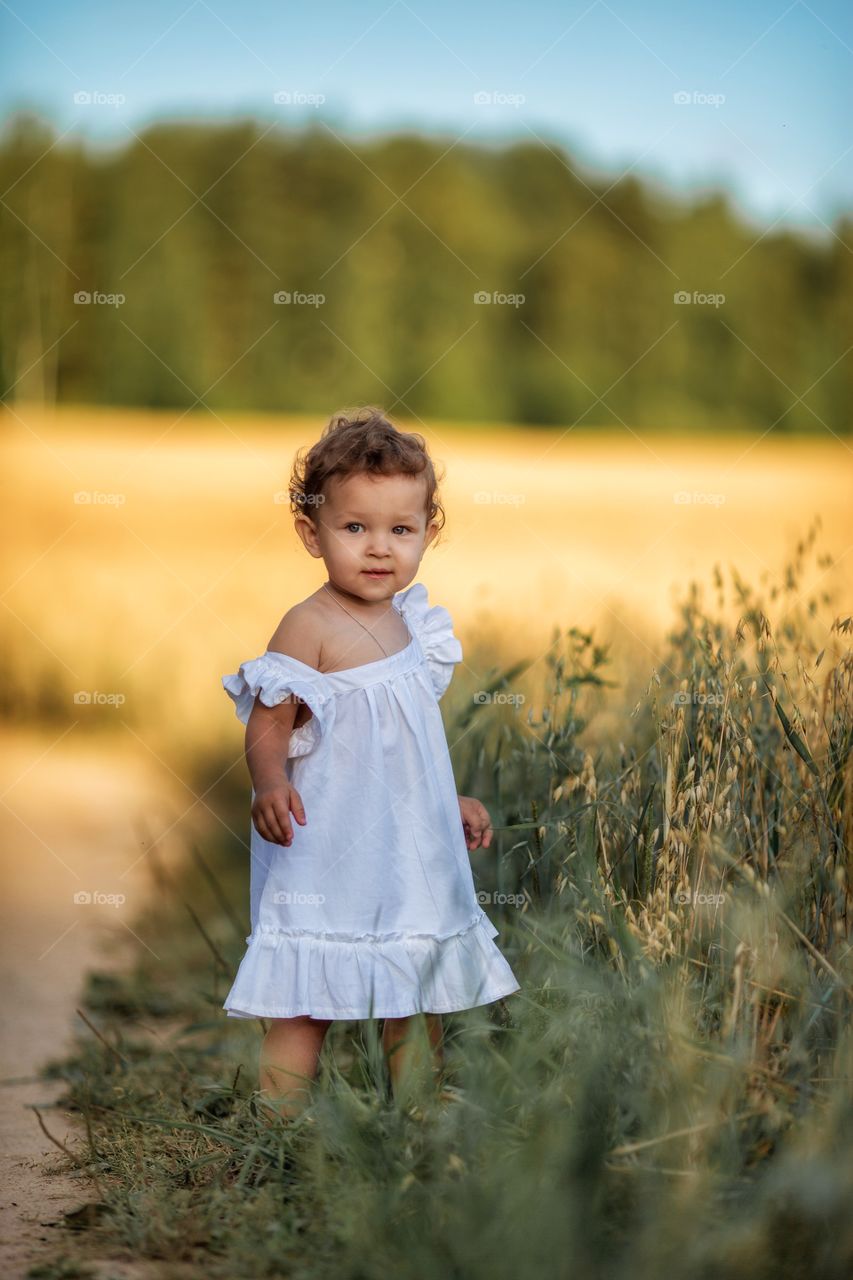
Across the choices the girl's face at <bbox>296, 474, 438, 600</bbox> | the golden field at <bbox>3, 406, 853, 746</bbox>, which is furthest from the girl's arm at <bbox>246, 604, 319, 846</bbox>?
the golden field at <bbox>3, 406, 853, 746</bbox>

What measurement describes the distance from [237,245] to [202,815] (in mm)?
13330

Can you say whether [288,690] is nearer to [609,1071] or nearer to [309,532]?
[309,532]

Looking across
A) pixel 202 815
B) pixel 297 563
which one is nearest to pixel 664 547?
pixel 297 563

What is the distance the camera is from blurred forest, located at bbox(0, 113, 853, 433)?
50.9ft

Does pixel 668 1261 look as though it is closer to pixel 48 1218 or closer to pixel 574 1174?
pixel 574 1174

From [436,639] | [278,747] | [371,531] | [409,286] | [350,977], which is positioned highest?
[409,286]

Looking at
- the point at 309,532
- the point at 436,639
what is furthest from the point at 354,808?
the point at 309,532

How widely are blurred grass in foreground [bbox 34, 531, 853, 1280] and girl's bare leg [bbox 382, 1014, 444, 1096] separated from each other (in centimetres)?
4

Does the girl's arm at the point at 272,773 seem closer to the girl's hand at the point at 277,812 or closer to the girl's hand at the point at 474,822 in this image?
the girl's hand at the point at 277,812

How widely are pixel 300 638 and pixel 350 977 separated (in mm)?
540

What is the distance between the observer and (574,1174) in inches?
66.4

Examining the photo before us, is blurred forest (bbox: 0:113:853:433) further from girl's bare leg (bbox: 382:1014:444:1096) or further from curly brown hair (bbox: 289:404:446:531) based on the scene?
girl's bare leg (bbox: 382:1014:444:1096)

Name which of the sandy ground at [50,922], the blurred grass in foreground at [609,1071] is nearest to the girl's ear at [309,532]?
the blurred grass in foreground at [609,1071]

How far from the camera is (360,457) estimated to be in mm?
2246
